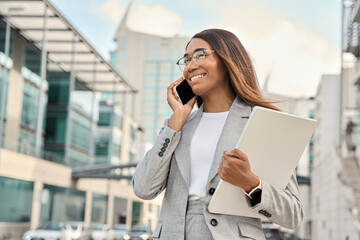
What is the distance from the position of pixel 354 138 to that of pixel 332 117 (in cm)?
3715

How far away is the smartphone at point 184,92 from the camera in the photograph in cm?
264

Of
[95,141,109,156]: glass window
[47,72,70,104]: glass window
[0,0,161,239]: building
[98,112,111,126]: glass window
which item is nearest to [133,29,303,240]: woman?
[0,0,161,239]: building

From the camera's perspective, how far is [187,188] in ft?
7.67

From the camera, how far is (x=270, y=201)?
217 centimetres

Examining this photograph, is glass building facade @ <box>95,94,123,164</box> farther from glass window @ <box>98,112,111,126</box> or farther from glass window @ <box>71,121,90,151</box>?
glass window @ <box>71,121,90,151</box>

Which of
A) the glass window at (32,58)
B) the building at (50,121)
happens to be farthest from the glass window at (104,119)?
the glass window at (32,58)

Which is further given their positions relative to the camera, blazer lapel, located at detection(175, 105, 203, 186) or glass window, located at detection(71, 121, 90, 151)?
glass window, located at detection(71, 121, 90, 151)

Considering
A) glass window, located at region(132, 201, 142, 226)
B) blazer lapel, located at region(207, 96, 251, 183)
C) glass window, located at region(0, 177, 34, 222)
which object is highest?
blazer lapel, located at region(207, 96, 251, 183)

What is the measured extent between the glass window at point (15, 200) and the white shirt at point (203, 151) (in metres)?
27.7

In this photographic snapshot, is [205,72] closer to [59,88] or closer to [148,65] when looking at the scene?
[59,88]

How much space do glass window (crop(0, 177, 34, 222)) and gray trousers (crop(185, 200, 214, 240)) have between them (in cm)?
2785

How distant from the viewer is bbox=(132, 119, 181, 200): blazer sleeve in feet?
7.83

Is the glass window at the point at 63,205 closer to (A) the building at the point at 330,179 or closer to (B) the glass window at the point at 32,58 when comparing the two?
(B) the glass window at the point at 32,58

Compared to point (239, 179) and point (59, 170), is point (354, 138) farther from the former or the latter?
point (239, 179)
